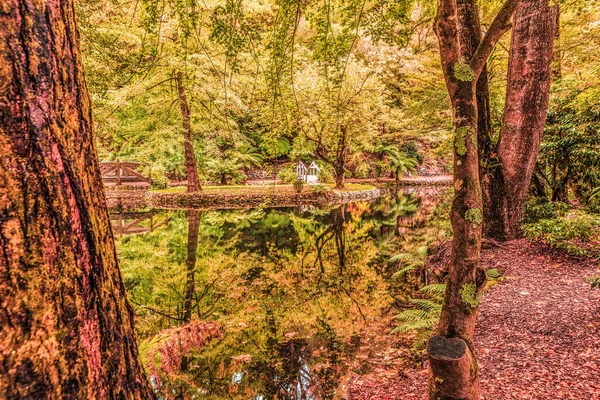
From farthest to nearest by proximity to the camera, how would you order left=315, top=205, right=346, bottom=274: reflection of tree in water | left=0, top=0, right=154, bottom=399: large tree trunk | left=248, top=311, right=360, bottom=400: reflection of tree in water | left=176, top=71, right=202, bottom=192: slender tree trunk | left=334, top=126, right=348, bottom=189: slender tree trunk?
left=334, top=126, right=348, bottom=189: slender tree trunk → left=176, top=71, right=202, bottom=192: slender tree trunk → left=315, top=205, right=346, bottom=274: reflection of tree in water → left=248, top=311, right=360, bottom=400: reflection of tree in water → left=0, top=0, right=154, bottom=399: large tree trunk

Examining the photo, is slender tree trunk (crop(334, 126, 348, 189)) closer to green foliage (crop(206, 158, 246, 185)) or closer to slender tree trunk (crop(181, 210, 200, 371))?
green foliage (crop(206, 158, 246, 185))

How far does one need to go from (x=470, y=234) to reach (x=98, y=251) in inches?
77.8

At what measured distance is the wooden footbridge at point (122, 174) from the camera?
16.4 metres

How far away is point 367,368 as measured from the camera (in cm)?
349

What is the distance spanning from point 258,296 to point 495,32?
4610 mm

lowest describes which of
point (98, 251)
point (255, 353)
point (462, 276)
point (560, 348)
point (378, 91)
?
point (255, 353)

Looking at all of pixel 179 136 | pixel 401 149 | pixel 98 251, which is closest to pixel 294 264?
pixel 98 251

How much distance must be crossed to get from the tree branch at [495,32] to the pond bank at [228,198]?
1229 cm

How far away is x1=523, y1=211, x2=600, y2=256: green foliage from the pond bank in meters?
10.3

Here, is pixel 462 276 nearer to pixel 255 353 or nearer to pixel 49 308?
pixel 49 308

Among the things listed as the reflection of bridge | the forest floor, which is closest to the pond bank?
the reflection of bridge

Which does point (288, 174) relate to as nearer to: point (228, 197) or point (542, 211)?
point (228, 197)

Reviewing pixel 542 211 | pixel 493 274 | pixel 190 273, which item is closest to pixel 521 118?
pixel 542 211

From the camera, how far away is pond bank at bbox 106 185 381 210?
559 inches
